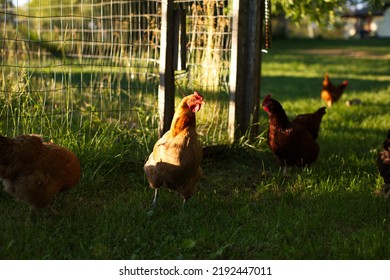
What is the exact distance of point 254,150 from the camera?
5430 mm

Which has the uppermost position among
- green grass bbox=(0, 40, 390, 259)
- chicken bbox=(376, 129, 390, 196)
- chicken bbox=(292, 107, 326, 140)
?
chicken bbox=(292, 107, 326, 140)

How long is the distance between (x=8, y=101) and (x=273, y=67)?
44.2ft

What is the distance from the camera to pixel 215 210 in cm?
395

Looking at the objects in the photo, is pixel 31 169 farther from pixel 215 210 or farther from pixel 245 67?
pixel 245 67

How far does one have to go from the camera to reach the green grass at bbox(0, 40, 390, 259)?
10.6ft

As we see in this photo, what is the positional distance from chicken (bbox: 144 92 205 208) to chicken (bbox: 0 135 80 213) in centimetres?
74

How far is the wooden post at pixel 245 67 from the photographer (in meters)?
5.38

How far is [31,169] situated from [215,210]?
57.6 inches

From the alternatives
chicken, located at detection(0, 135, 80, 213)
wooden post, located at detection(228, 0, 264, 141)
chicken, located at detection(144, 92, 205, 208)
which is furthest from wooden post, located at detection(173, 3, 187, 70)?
chicken, located at detection(0, 135, 80, 213)

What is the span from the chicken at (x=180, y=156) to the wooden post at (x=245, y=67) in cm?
162

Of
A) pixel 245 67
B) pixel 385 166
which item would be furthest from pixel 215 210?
pixel 245 67

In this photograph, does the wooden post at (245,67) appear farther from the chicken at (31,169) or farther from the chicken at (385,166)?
the chicken at (31,169)

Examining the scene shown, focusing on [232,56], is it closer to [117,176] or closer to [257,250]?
[117,176]

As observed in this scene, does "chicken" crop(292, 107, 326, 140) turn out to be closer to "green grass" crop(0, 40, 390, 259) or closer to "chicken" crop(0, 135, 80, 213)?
"green grass" crop(0, 40, 390, 259)
